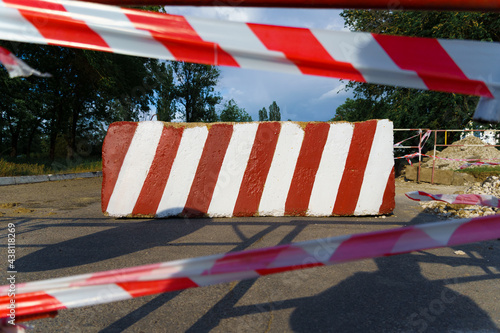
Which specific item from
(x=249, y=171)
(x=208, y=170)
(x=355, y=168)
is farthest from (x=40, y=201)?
(x=355, y=168)

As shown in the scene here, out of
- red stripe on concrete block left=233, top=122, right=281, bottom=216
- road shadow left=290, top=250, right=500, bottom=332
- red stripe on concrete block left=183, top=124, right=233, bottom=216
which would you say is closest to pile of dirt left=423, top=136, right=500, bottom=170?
red stripe on concrete block left=233, top=122, right=281, bottom=216

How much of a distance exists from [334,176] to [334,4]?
3504 mm

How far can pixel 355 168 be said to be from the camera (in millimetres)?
4266

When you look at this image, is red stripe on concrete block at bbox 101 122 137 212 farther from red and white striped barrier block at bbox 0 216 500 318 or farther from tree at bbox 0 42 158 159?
tree at bbox 0 42 158 159

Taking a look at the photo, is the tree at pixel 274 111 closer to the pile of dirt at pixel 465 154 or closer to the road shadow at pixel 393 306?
the pile of dirt at pixel 465 154

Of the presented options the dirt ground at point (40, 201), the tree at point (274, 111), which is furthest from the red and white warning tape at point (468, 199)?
the tree at point (274, 111)

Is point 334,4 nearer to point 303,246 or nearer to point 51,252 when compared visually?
point 303,246

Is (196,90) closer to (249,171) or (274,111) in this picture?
(249,171)

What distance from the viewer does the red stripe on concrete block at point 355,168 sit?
425 cm

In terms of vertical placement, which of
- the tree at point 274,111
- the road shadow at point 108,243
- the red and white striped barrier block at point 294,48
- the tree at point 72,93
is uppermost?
the tree at point 274,111

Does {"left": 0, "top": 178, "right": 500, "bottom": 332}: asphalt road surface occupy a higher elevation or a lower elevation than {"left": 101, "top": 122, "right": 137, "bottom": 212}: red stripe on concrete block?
lower

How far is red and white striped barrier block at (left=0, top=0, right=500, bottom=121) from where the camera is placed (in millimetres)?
964

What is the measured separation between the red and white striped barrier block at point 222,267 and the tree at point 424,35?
12.8 metres

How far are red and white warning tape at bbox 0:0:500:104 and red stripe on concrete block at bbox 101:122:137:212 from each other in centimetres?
354
